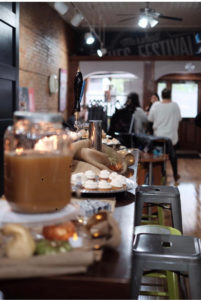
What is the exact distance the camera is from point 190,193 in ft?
23.1

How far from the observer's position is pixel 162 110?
757 centimetres

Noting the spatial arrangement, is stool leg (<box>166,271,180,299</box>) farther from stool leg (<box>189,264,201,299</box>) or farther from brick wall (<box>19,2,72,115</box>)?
brick wall (<box>19,2,72,115</box>)

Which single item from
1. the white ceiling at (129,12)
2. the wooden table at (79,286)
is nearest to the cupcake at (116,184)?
the wooden table at (79,286)

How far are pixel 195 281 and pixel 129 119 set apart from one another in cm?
523

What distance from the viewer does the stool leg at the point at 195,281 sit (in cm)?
175

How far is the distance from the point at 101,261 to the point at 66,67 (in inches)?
438

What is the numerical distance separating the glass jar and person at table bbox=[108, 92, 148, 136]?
16.3 ft

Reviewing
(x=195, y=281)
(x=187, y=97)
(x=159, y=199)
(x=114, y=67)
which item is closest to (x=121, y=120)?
(x=159, y=199)

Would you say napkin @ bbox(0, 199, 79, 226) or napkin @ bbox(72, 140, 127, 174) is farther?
napkin @ bbox(72, 140, 127, 174)

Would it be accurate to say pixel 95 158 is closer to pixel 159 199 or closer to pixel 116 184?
pixel 116 184

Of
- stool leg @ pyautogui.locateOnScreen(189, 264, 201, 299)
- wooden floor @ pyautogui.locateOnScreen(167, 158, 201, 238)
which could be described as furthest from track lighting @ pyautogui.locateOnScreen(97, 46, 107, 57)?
stool leg @ pyautogui.locateOnScreen(189, 264, 201, 299)

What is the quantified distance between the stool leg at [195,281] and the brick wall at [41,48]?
20.8 ft

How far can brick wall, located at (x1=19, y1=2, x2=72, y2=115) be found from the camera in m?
7.84

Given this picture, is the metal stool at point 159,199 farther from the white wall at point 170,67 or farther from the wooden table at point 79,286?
the white wall at point 170,67
